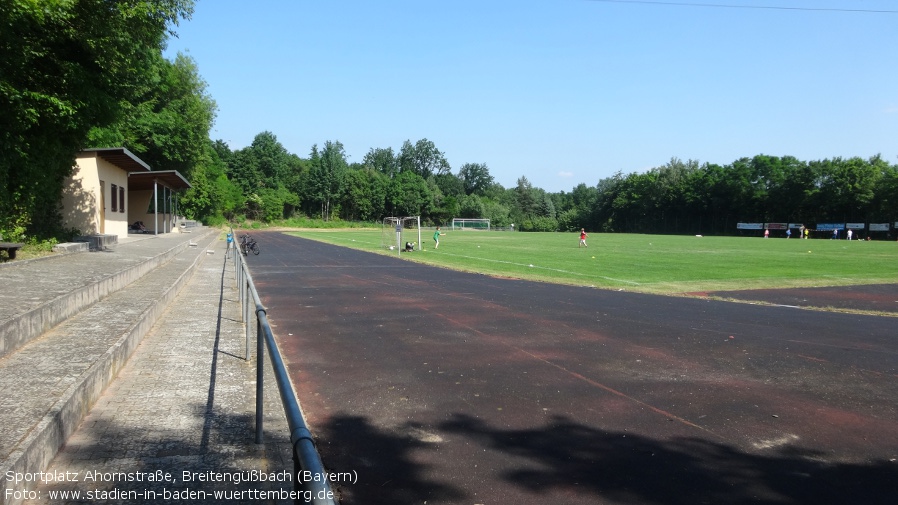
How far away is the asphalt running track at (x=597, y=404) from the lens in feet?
15.0

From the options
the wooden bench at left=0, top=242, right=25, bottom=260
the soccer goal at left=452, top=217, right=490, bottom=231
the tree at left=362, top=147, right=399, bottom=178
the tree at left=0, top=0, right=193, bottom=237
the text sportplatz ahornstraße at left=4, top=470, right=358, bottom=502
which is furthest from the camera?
the tree at left=362, top=147, right=399, bottom=178

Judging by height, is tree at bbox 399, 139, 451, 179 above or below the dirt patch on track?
above

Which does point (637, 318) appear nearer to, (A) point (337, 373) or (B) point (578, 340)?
(B) point (578, 340)

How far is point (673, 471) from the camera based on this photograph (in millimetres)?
4770

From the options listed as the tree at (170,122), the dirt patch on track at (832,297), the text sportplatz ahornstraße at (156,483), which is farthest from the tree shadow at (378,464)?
the tree at (170,122)

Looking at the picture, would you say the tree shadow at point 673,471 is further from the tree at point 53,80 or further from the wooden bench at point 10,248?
the tree at point 53,80

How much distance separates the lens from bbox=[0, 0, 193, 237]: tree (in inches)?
532

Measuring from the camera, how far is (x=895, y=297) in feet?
57.1

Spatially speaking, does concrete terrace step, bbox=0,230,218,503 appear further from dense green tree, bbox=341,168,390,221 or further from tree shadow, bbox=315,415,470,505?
dense green tree, bbox=341,168,390,221

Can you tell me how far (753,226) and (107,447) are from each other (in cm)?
10160

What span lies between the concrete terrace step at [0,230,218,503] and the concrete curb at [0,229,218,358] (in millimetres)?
17

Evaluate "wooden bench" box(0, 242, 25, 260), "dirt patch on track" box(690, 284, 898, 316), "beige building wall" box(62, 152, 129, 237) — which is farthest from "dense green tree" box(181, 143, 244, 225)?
"dirt patch on track" box(690, 284, 898, 316)

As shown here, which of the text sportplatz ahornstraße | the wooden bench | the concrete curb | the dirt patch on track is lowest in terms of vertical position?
the dirt patch on track

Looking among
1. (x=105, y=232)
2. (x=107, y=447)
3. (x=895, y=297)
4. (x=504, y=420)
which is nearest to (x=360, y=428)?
(x=504, y=420)
